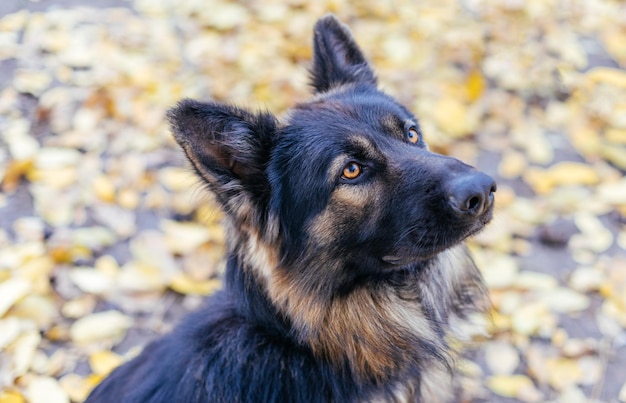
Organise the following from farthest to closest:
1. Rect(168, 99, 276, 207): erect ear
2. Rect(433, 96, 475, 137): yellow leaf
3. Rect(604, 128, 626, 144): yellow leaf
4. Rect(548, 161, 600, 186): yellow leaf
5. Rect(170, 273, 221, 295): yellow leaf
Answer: Rect(433, 96, 475, 137): yellow leaf, Rect(604, 128, 626, 144): yellow leaf, Rect(548, 161, 600, 186): yellow leaf, Rect(170, 273, 221, 295): yellow leaf, Rect(168, 99, 276, 207): erect ear

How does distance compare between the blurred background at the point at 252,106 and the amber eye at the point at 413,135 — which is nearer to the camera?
the amber eye at the point at 413,135

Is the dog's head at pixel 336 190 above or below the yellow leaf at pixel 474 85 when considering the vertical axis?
above

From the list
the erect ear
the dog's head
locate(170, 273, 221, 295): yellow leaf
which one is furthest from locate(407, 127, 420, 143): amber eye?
locate(170, 273, 221, 295): yellow leaf

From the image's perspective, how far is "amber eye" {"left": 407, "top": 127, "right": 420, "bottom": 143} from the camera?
3.14 m

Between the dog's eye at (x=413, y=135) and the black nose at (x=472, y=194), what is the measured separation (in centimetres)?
55

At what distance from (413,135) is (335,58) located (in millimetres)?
661

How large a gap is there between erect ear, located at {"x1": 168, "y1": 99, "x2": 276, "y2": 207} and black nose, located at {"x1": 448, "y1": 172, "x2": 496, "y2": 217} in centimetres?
89

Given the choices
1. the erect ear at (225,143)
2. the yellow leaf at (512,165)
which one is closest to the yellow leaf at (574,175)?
the yellow leaf at (512,165)

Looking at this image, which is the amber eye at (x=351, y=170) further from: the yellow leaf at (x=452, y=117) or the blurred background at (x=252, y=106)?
the yellow leaf at (x=452, y=117)

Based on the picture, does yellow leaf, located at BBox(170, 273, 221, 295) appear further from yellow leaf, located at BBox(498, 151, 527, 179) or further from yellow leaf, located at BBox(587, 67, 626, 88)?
yellow leaf, located at BBox(587, 67, 626, 88)

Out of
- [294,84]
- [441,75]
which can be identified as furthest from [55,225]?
[441,75]

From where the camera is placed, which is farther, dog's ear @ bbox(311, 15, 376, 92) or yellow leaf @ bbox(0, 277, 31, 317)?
yellow leaf @ bbox(0, 277, 31, 317)

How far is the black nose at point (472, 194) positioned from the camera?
2.59 m

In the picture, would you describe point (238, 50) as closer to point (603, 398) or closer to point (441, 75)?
point (441, 75)
